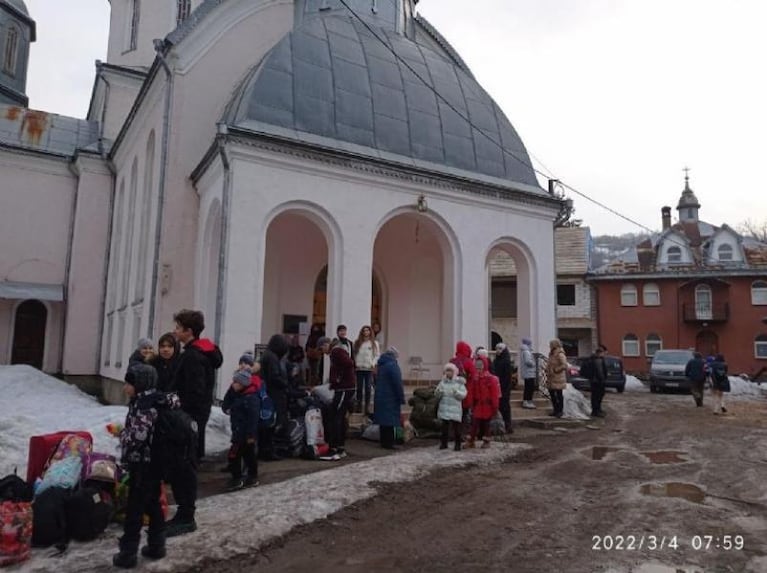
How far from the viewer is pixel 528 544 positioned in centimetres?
459

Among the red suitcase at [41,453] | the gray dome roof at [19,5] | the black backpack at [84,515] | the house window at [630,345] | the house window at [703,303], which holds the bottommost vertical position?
the black backpack at [84,515]

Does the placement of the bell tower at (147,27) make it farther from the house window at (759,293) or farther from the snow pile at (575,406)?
the house window at (759,293)

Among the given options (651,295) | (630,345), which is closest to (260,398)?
(630,345)

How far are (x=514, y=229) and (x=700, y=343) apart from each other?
24860 millimetres

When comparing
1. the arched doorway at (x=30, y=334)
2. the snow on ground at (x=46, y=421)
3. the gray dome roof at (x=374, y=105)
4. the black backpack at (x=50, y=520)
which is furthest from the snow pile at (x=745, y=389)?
the arched doorway at (x=30, y=334)

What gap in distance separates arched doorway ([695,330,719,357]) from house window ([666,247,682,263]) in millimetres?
4781

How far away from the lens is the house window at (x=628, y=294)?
111 ft

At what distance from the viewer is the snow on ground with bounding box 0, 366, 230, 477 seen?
22.9 ft

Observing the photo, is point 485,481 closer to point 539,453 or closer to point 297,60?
point 539,453

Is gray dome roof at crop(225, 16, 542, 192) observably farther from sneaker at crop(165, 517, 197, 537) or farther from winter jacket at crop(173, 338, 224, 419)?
sneaker at crop(165, 517, 197, 537)

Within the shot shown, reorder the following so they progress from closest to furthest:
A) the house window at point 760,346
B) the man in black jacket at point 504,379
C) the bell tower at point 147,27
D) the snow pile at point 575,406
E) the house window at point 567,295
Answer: the man in black jacket at point 504,379, the snow pile at point 575,406, the bell tower at point 147,27, the house window at point 760,346, the house window at point 567,295

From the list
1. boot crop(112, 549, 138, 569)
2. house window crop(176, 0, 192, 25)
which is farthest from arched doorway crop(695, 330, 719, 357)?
boot crop(112, 549, 138, 569)

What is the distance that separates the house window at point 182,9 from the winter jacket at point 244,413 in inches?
759

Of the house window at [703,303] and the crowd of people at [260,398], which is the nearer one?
the crowd of people at [260,398]
